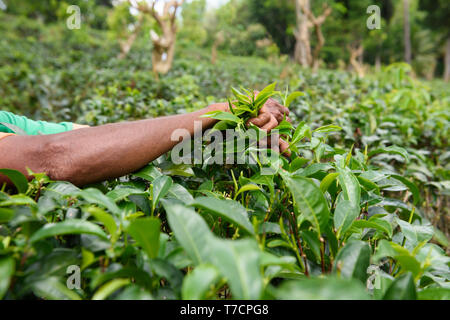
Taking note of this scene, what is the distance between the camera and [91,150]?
2.78 feet

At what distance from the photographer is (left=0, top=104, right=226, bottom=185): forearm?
2.77ft

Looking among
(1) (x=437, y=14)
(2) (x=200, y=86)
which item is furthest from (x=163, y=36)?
(1) (x=437, y=14)

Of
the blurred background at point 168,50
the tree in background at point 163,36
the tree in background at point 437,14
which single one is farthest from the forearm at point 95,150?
the tree in background at point 437,14

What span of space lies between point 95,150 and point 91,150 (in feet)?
0.03

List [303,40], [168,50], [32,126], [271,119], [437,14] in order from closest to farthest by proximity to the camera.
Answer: [271,119]
[32,126]
[168,50]
[303,40]
[437,14]

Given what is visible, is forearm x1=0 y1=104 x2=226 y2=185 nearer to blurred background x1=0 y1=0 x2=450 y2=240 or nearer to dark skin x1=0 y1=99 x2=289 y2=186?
dark skin x1=0 y1=99 x2=289 y2=186

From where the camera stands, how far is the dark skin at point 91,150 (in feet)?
2.77

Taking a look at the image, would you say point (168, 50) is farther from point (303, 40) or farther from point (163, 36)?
point (303, 40)

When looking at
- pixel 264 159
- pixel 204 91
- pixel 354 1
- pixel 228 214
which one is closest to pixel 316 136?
pixel 264 159

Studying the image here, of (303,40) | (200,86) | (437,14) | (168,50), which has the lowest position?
(200,86)

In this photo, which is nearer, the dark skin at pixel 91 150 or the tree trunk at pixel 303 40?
the dark skin at pixel 91 150

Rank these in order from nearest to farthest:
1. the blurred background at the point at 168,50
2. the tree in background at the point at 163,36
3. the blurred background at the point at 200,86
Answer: the blurred background at the point at 200,86 < the blurred background at the point at 168,50 < the tree in background at the point at 163,36

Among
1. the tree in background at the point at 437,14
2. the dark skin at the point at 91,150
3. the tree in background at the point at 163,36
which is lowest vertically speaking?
the dark skin at the point at 91,150

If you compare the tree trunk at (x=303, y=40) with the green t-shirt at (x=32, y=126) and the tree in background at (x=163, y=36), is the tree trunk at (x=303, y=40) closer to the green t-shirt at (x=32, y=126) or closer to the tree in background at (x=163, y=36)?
the tree in background at (x=163, y=36)
